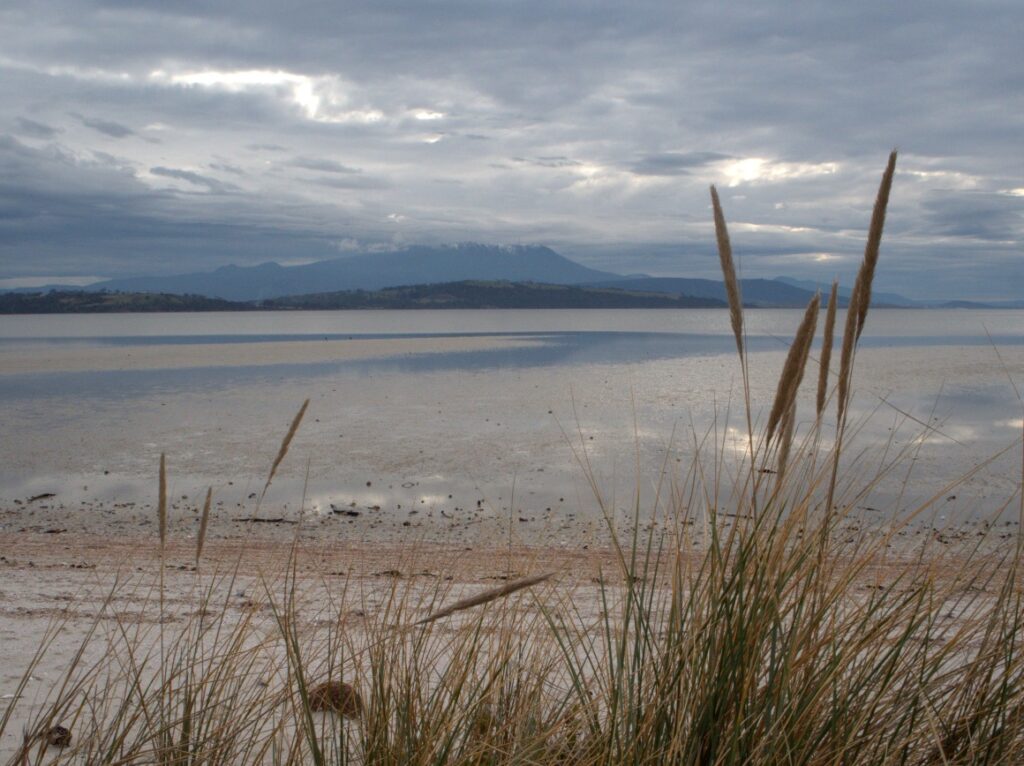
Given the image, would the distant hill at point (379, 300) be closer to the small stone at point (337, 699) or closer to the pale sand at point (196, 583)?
the pale sand at point (196, 583)

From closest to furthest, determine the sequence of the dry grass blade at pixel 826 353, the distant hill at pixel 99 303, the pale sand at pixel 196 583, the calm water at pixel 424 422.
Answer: the dry grass blade at pixel 826 353
the pale sand at pixel 196 583
the calm water at pixel 424 422
the distant hill at pixel 99 303

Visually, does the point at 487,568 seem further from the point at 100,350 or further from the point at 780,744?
the point at 100,350

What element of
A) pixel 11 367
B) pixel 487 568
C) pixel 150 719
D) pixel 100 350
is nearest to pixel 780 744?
pixel 150 719

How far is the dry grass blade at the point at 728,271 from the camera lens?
210 cm

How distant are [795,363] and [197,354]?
43.1 metres

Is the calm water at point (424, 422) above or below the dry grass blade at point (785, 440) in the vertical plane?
below

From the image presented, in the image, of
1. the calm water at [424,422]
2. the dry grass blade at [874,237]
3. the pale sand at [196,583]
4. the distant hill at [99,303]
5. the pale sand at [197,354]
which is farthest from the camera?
the distant hill at [99,303]

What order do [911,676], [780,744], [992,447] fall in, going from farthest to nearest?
[992,447]
[911,676]
[780,744]

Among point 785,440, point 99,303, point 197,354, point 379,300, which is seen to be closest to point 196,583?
point 785,440

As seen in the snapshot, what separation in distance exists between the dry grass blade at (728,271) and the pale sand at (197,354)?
33825mm

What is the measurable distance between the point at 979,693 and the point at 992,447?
14885 millimetres

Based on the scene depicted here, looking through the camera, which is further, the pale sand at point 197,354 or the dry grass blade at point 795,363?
the pale sand at point 197,354

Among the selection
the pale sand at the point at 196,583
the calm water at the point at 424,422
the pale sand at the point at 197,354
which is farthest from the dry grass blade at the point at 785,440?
the pale sand at the point at 197,354

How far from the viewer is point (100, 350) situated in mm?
45062
